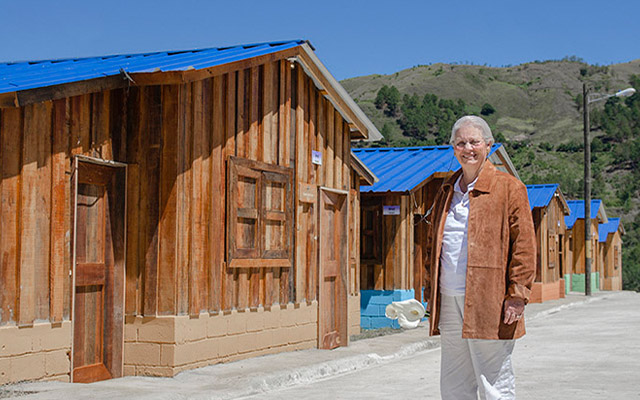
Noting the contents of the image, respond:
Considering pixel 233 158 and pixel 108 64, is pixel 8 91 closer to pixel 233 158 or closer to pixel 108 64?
pixel 108 64

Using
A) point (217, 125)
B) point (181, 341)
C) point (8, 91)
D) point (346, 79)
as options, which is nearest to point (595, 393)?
point (181, 341)

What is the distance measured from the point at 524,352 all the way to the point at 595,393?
15.7 feet

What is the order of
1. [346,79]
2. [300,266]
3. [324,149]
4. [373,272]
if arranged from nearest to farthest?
[300,266]
[324,149]
[373,272]
[346,79]

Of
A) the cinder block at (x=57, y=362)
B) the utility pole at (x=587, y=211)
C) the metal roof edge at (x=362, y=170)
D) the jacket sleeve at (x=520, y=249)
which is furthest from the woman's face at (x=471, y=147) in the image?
the utility pole at (x=587, y=211)

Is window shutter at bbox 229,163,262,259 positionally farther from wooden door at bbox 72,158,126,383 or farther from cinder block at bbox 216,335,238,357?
wooden door at bbox 72,158,126,383

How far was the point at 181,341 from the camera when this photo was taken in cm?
1035

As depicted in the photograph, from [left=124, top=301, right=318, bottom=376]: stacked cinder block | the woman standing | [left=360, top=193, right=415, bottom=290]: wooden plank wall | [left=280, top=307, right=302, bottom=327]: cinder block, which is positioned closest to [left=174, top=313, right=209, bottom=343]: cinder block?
[left=124, top=301, right=318, bottom=376]: stacked cinder block

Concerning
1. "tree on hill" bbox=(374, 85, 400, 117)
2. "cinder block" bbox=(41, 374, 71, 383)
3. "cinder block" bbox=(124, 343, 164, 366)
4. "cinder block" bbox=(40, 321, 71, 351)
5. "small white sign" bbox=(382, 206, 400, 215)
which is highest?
"tree on hill" bbox=(374, 85, 400, 117)

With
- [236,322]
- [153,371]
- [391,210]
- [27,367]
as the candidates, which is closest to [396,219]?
[391,210]

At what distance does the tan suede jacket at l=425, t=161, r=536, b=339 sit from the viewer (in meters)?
5.67

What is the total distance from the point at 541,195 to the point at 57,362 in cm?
2407

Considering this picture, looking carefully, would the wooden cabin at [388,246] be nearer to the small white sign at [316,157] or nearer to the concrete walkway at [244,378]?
the concrete walkway at [244,378]

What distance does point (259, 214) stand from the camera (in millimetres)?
12141

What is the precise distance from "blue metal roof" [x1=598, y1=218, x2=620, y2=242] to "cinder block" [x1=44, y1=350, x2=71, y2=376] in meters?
41.6
